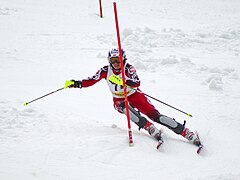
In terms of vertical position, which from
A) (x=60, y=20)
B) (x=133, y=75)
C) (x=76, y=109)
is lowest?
(x=76, y=109)

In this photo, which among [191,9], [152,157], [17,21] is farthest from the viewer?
[191,9]

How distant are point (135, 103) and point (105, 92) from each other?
6.27ft

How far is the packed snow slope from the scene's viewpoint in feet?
13.0

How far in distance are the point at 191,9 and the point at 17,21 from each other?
8920 mm

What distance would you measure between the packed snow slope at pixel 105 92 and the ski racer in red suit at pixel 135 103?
187mm

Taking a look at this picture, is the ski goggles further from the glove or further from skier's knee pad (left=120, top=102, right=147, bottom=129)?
skier's knee pad (left=120, top=102, right=147, bottom=129)

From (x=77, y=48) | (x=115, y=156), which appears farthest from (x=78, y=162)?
(x=77, y=48)

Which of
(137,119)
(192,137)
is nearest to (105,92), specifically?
(137,119)

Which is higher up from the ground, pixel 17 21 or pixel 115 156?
pixel 17 21

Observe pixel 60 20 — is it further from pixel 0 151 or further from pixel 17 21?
pixel 0 151

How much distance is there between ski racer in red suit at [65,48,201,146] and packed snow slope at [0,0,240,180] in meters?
0.19

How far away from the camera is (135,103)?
512cm

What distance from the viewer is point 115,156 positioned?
412 centimetres

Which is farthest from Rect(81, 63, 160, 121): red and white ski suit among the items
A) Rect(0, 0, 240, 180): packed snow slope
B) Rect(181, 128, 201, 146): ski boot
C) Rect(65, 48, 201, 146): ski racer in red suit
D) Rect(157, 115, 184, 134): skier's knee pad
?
Rect(181, 128, 201, 146): ski boot
